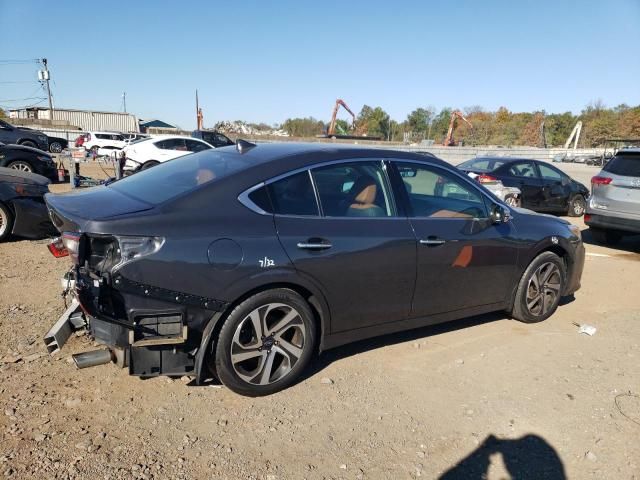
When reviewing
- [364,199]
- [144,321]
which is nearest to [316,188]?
[364,199]

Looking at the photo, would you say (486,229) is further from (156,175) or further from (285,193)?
(156,175)

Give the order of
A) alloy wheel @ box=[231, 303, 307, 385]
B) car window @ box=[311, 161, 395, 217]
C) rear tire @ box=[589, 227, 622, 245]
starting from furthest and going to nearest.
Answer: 1. rear tire @ box=[589, 227, 622, 245]
2. car window @ box=[311, 161, 395, 217]
3. alloy wheel @ box=[231, 303, 307, 385]

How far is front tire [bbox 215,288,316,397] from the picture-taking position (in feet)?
10.4

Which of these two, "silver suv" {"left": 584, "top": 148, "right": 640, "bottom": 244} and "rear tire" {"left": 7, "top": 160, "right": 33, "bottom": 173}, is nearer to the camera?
"silver suv" {"left": 584, "top": 148, "right": 640, "bottom": 244}

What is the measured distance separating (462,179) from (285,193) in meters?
1.76

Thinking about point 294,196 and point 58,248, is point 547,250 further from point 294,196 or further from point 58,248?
point 58,248

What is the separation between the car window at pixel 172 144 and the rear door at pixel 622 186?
13039 mm

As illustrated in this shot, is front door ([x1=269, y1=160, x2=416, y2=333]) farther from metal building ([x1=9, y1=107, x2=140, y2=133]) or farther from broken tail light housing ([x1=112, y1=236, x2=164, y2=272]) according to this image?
metal building ([x1=9, y1=107, x2=140, y2=133])

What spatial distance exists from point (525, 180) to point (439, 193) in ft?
28.1

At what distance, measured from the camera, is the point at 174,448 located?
2812mm

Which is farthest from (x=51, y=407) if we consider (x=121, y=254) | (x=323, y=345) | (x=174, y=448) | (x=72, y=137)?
(x=72, y=137)

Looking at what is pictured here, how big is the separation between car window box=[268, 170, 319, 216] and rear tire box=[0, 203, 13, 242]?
17.1 feet

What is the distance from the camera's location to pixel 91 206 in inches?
127

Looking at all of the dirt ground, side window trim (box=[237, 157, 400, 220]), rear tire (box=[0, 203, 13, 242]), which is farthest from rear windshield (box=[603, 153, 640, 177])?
rear tire (box=[0, 203, 13, 242])
